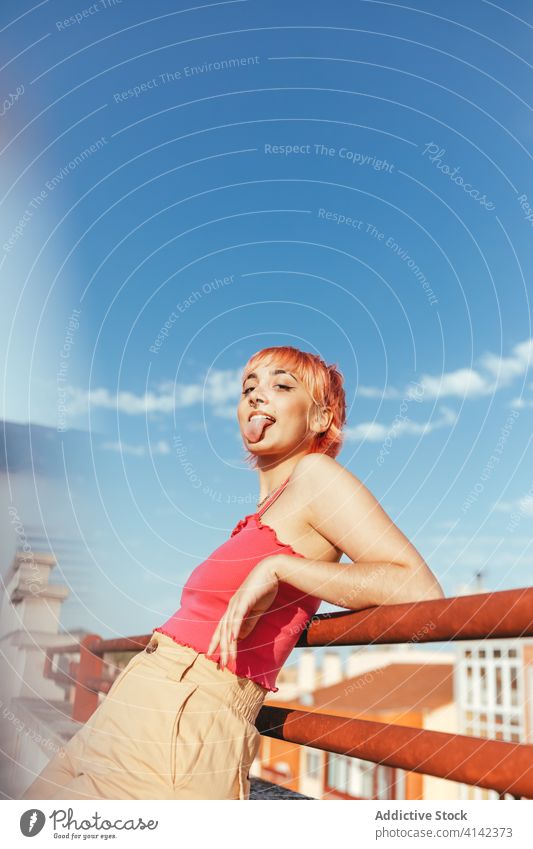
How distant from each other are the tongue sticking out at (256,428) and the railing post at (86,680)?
3.48 ft

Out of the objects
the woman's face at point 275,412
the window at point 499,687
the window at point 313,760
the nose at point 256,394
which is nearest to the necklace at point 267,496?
the woman's face at point 275,412

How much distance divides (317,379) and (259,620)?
46 cm

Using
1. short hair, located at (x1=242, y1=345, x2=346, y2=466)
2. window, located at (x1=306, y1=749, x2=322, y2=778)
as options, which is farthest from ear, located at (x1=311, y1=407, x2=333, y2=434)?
window, located at (x1=306, y1=749, x2=322, y2=778)

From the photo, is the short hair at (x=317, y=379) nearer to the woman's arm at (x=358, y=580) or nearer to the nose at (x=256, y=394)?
the nose at (x=256, y=394)

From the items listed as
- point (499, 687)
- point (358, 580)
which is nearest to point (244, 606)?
point (358, 580)

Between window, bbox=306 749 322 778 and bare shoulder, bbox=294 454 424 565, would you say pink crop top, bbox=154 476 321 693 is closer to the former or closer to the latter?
bare shoulder, bbox=294 454 424 565

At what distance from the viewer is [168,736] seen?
3.04 ft

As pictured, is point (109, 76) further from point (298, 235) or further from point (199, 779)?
point (199, 779)

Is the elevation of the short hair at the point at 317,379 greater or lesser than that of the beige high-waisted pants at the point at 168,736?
greater

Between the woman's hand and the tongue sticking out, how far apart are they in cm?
34

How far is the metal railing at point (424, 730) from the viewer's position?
2.09 feet

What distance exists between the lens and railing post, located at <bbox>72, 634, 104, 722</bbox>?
2016 millimetres
